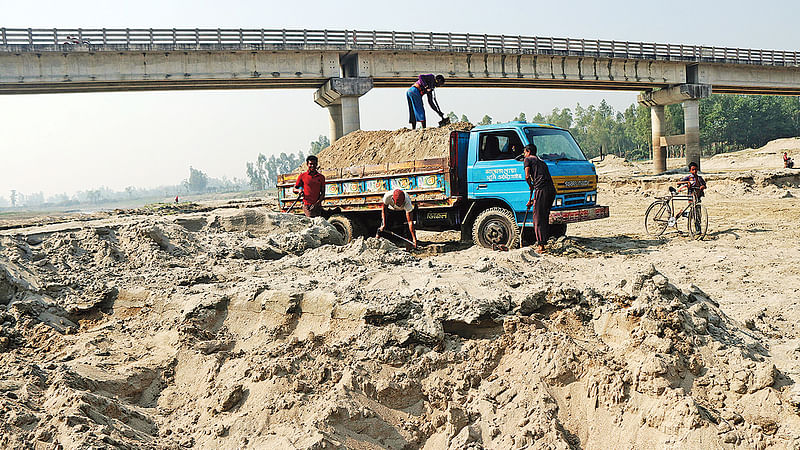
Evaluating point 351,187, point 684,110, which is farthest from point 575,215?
point 684,110

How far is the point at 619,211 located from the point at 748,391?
1538 centimetres

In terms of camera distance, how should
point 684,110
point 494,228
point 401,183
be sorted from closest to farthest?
1. point 494,228
2. point 401,183
3. point 684,110

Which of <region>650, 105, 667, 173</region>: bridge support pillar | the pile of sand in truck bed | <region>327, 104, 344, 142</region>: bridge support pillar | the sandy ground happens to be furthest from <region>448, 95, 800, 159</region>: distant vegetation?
the sandy ground

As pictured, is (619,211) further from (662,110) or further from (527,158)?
(662,110)

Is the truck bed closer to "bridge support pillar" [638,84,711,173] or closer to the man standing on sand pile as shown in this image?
the man standing on sand pile

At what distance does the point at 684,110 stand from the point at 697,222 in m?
25.3

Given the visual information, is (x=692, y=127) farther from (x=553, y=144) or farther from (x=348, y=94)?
(x=553, y=144)

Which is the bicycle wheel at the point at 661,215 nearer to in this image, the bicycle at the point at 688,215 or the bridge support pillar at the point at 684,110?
the bicycle at the point at 688,215

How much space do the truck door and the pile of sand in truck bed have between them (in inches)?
67.1

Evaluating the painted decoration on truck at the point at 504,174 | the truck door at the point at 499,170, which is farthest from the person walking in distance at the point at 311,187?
the painted decoration on truck at the point at 504,174

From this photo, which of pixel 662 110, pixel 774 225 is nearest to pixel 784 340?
pixel 774 225

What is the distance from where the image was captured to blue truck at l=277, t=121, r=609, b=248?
9789mm

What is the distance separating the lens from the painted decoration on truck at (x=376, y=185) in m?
10.9

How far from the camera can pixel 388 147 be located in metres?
13.7
